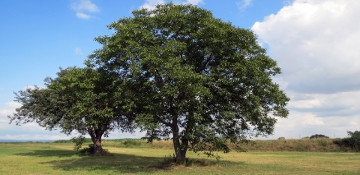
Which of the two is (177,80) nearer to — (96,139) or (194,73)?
(194,73)

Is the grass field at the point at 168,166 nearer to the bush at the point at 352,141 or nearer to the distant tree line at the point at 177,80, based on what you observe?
the distant tree line at the point at 177,80

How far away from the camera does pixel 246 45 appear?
88.5 ft

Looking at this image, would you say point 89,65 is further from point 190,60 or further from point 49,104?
point 49,104

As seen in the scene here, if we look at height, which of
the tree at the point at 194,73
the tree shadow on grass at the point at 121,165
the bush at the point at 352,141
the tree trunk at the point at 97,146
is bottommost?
the tree shadow on grass at the point at 121,165

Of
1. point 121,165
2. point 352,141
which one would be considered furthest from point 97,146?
point 352,141

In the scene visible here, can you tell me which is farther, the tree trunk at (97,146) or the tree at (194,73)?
the tree trunk at (97,146)

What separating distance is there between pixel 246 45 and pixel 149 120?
11071 mm

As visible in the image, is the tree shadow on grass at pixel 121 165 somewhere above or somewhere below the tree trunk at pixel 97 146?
below

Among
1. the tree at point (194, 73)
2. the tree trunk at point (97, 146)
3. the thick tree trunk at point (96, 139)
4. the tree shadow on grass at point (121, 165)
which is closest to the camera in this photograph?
the tree at point (194, 73)

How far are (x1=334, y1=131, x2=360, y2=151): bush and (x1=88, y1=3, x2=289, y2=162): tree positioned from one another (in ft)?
169

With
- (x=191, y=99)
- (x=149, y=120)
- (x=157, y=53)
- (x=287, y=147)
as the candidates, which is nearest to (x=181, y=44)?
(x=157, y=53)

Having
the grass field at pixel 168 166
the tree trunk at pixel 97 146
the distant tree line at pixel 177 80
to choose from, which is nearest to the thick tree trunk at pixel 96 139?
the tree trunk at pixel 97 146

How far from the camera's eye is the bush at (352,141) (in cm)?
6844

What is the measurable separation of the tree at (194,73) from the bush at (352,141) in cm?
5147
